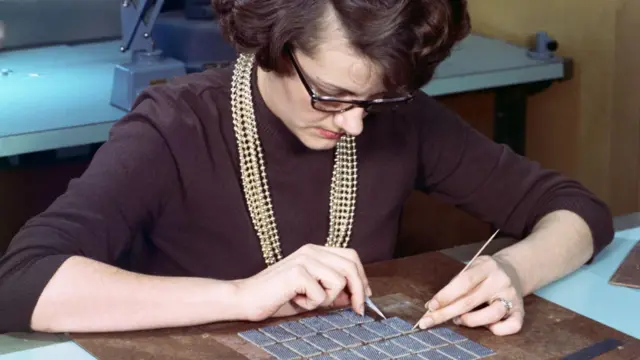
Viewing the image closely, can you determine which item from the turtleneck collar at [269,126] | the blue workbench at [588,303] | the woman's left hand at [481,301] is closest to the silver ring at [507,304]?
the woman's left hand at [481,301]

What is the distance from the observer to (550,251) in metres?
1.64

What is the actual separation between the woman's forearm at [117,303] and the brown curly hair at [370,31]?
A: 0.35 meters

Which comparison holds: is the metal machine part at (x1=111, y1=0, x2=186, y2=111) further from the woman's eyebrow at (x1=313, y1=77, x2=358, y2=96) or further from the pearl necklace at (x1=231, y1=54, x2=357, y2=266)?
the woman's eyebrow at (x1=313, y1=77, x2=358, y2=96)

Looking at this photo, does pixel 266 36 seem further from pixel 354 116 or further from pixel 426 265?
pixel 426 265

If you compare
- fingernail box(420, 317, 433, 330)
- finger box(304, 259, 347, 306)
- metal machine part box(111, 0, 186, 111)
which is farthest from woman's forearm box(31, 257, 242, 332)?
metal machine part box(111, 0, 186, 111)

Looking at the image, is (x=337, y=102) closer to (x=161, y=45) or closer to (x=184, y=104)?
(x=184, y=104)

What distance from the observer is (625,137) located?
273 cm

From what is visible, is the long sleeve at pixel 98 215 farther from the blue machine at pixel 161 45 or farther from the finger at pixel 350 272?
the blue machine at pixel 161 45

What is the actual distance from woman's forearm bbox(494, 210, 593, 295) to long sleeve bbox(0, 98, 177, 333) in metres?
0.54

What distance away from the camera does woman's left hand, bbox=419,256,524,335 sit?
1.41 m

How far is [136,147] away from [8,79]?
1.15 meters

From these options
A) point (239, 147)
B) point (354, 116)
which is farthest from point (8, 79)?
point (354, 116)

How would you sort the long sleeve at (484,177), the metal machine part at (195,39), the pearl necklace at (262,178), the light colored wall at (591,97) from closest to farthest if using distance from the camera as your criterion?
1. the pearl necklace at (262,178)
2. the long sleeve at (484,177)
3. the metal machine part at (195,39)
4. the light colored wall at (591,97)

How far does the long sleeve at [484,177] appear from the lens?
181 cm
